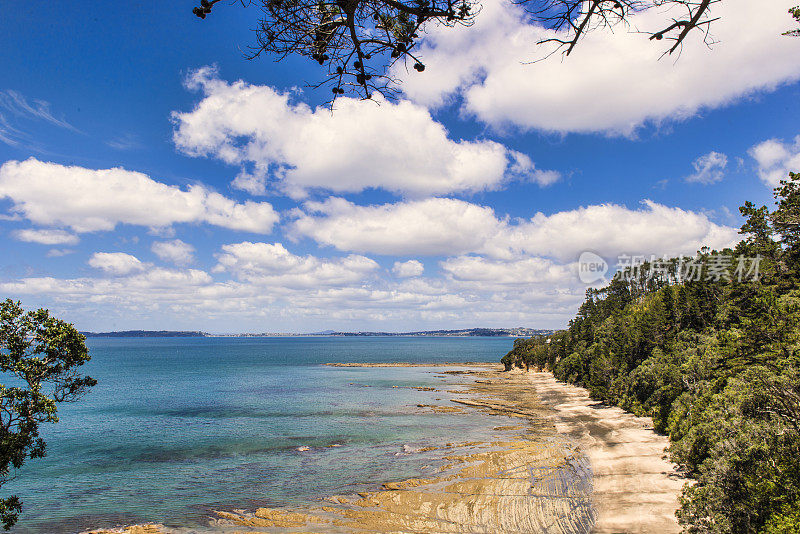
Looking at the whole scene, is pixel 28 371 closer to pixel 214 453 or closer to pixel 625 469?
pixel 214 453

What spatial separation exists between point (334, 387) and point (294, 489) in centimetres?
5895

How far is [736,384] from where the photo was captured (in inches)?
767

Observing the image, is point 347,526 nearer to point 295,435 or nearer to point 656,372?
point 295,435

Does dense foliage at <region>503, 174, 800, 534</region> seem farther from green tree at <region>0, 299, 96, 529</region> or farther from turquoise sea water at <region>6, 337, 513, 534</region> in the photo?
green tree at <region>0, 299, 96, 529</region>

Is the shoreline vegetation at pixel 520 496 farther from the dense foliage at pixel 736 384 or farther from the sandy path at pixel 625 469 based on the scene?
the dense foliage at pixel 736 384

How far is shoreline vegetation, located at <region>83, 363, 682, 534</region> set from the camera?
21.3 m

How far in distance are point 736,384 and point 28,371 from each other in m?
29.2

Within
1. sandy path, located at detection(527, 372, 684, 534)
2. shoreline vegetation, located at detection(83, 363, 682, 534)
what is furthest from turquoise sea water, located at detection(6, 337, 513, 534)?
sandy path, located at detection(527, 372, 684, 534)

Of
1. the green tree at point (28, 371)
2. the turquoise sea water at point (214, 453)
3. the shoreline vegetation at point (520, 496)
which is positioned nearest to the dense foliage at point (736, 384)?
the shoreline vegetation at point (520, 496)

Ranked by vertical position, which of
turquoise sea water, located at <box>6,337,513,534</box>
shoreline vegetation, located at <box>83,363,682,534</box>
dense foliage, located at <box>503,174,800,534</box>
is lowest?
turquoise sea water, located at <box>6,337,513,534</box>

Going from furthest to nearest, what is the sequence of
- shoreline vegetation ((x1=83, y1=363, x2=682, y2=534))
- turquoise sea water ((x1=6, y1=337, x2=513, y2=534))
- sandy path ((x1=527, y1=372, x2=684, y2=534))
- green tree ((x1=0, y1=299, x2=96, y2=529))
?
turquoise sea water ((x1=6, y1=337, x2=513, y2=534)), shoreline vegetation ((x1=83, y1=363, x2=682, y2=534)), sandy path ((x1=527, y1=372, x2=684, y2=534)), green tree ((x1=0, y1=299, x2=96, y2=529))

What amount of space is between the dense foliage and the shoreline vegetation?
3.08 m

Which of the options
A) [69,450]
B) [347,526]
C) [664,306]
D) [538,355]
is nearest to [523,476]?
[347,526]

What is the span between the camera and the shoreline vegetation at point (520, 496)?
838 inches
